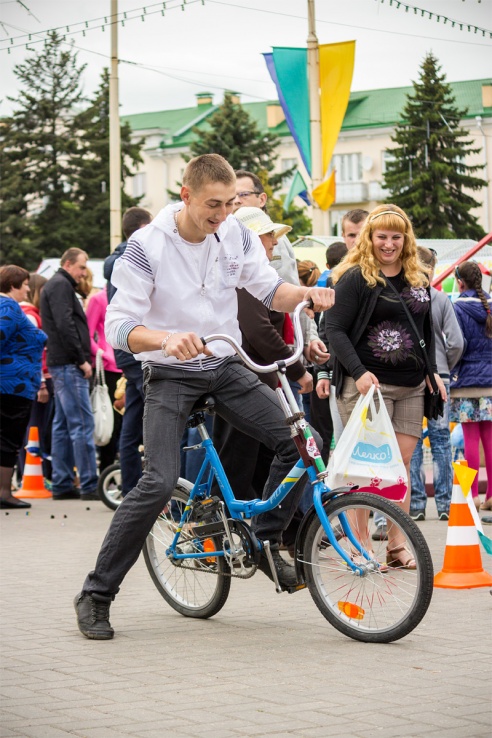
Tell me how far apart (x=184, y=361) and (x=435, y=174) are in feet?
168

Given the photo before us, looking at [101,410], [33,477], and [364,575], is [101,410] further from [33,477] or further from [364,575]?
[364,575]

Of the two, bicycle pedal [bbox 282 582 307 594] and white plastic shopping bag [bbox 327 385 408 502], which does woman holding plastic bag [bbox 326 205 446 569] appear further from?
bicycle pedal [bbox 282 582 307 594]

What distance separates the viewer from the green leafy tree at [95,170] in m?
62.2

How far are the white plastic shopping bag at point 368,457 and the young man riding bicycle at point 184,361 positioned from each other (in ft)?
1.05

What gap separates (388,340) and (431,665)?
254 centimetres

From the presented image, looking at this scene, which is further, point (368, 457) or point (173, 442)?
point (368, 457)

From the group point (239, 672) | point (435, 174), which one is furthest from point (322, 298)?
point (435, 174)

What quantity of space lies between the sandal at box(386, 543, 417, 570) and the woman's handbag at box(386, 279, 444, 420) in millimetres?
1769

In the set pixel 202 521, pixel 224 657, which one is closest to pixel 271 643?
pixel 224 657

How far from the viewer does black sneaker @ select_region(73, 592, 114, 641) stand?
5797 mm

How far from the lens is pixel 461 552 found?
277 inches

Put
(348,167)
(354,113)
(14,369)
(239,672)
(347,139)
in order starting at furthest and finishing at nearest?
(348,167), (354,113), (347,139), (14,369), (239,672)

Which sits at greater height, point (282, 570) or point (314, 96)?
point (314, 96)

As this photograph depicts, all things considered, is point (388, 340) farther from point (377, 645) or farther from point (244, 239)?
point (377, 645)
